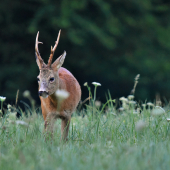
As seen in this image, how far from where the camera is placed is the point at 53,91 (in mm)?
3971

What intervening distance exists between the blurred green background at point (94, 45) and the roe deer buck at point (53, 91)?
6.84 metres

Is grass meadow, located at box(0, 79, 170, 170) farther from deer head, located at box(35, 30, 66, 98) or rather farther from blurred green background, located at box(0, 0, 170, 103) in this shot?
blurred green background, located at box(0, 0, 170, 103)

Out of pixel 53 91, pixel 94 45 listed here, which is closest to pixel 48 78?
pixel 53 91

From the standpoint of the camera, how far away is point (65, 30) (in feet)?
37.9

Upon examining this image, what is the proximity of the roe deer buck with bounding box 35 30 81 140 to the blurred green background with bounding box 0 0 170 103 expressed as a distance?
22.5 ft

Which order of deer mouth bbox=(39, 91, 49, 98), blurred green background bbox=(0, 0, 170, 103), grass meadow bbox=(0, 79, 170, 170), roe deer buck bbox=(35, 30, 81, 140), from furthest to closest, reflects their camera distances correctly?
1. blurred green background bbox=(0, 0, 170, 103)
2. roe deer buck bbox=(35, 30, 81, 140)
3. deer mouth bbox=(39, 91, 49, 98)
4. grass meadow bbox=(0, 79, 170, 170)

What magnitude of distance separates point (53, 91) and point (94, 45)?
8116 millimetres

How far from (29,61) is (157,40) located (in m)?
4.21

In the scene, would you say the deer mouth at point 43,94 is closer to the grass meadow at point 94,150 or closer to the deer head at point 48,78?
the deer head at point 48,78

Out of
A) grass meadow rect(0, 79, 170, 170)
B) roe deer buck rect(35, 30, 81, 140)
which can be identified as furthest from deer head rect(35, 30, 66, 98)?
grass meadow rect(0, 79, 170, 170)

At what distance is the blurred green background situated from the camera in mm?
11336

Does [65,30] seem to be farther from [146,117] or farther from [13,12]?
[146,117]

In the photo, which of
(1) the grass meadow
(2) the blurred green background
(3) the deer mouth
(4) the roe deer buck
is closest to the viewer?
(1) the grass meadow

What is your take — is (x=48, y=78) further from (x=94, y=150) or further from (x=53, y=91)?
(x=94, y=150)
